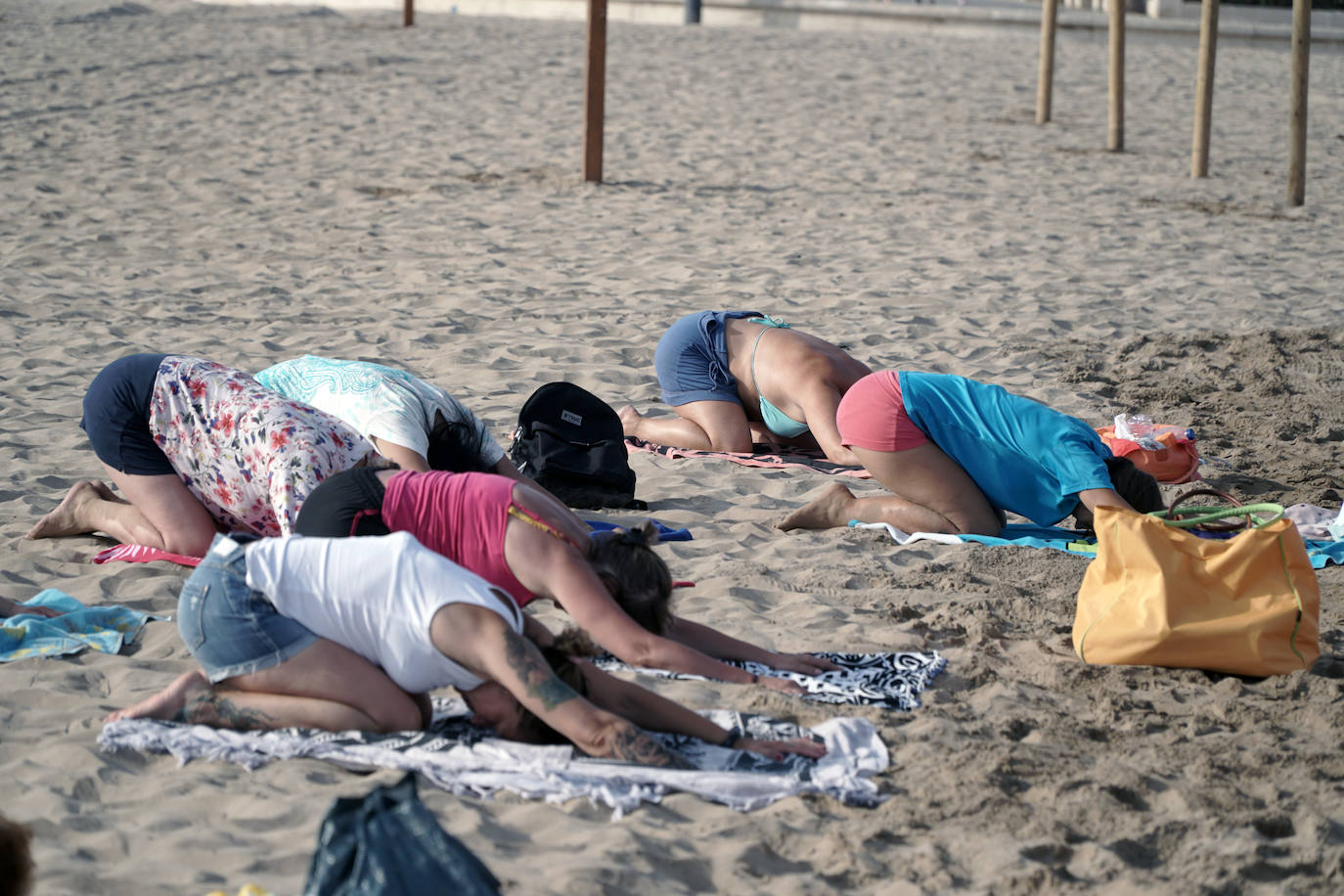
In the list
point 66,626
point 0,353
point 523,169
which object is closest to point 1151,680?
point 66,626

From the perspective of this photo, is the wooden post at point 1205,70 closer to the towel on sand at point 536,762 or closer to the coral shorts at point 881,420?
the coral shorts at point 881,420

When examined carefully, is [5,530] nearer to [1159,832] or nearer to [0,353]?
[0,353]

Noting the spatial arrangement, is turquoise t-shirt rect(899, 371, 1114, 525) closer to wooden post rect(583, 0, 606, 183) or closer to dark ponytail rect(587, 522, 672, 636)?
dark ponytail rect(587, 522, 672, 636)

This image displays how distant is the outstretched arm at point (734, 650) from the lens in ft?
10.7

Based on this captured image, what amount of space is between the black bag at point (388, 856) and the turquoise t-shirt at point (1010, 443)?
2707mm

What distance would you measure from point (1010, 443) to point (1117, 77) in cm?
860

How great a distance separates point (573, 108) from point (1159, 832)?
11124 millimetres

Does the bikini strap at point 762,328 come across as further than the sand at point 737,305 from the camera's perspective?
Yes

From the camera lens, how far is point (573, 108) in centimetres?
1270

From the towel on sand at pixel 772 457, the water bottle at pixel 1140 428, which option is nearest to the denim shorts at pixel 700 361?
the towel on sand at pixel 772 457

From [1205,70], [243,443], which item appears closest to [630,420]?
[243,443]

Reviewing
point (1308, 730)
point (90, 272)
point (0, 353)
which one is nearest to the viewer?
point (1308, 730)

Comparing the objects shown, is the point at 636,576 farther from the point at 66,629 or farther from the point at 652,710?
the point at 66,629

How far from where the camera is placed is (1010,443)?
4.20 m
